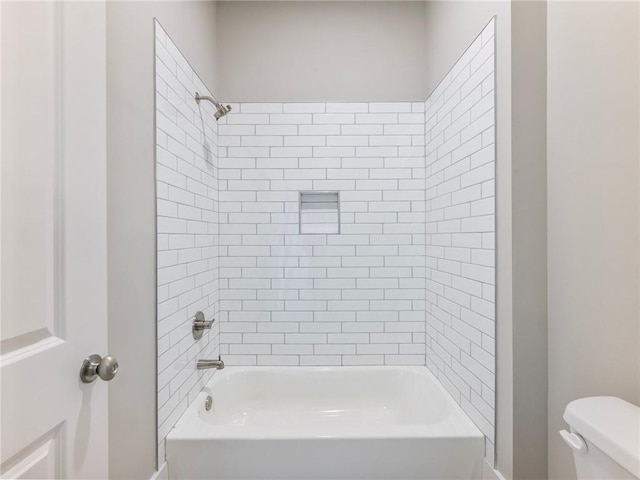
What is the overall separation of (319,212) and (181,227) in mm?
926

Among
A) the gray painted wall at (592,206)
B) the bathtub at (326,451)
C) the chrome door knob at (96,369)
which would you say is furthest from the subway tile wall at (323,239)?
the chrome door knob at (96,369)

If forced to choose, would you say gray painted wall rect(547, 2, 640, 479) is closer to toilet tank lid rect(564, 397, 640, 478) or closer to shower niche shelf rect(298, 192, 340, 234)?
toilet tank lid rect(564, 397, 640, 478)

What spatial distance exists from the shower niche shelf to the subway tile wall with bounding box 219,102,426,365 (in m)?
0.05

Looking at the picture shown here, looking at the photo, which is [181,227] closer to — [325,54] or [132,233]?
[132,233]

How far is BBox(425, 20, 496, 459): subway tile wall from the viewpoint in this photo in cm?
140

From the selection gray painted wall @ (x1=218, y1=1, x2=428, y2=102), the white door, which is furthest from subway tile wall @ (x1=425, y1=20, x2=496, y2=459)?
the white door

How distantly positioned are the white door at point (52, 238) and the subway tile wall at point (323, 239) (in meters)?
1.41

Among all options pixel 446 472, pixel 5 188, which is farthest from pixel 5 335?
pixel 446 472

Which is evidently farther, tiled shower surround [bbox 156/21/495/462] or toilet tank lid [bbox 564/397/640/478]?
tiled shower surround [bbox 156/21/495/462]

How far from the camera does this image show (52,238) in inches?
26.5

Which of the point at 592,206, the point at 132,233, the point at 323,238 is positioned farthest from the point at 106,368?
the point at 323,238

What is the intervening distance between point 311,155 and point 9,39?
1.73 metres

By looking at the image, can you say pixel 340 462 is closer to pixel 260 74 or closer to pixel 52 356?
pixel 52 356

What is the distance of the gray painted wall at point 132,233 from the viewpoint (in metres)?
1.10
